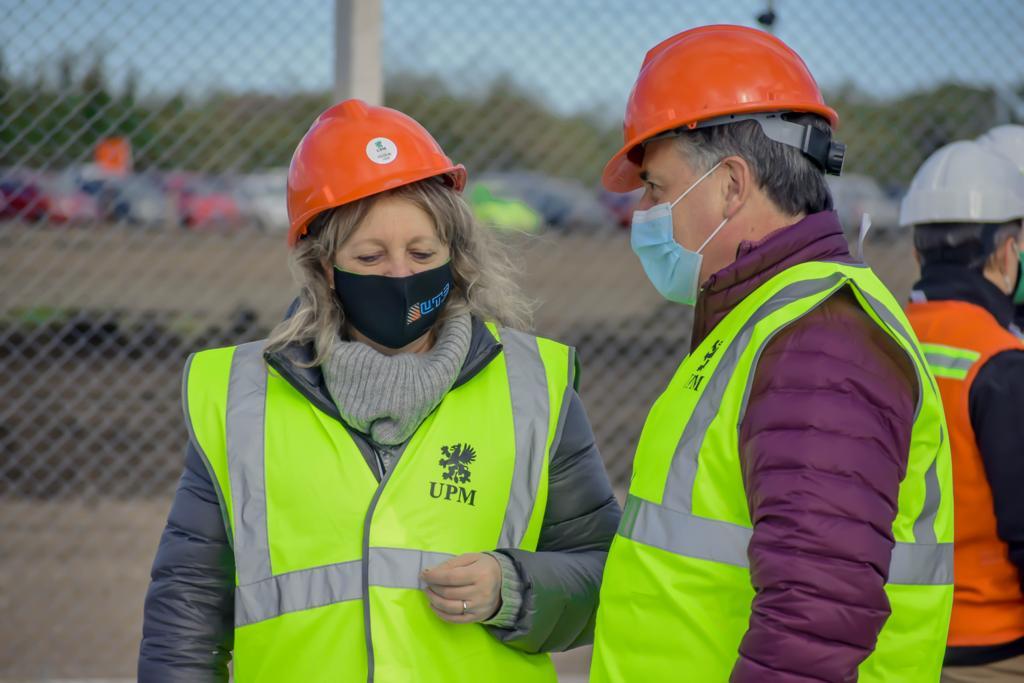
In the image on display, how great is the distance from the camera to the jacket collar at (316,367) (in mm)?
2133

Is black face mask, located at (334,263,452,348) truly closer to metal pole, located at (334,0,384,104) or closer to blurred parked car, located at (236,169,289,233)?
metal pole, located at (334,0,384,104)

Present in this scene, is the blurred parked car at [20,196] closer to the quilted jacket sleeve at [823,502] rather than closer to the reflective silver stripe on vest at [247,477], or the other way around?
the reflective silver stripe on vest at [247,477]

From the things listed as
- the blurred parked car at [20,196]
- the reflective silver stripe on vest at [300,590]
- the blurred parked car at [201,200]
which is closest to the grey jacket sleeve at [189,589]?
the reflective silver stripe on vest at [300,590]

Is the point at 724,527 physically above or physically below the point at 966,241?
below

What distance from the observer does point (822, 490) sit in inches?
57.8

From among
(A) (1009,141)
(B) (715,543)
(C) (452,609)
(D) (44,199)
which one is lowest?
(C) (452,609)

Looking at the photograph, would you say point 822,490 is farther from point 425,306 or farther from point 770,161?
point 425,306

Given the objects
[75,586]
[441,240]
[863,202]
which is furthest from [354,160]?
[863,202]

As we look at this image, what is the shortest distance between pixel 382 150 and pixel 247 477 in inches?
27.3

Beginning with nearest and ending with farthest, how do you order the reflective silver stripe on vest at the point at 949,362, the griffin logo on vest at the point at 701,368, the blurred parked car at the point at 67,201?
1. the griffin logo on vest at the point at 701,368
2. the reflective silver stripe on vest at the point at 949,362
3. the blurred parked car at the point at 67,201

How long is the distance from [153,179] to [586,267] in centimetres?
254

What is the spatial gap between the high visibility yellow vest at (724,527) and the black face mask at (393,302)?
63 cm

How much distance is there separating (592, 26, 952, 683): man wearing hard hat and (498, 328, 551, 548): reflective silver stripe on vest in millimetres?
326

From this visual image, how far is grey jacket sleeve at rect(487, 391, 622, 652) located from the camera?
81.4 inches
